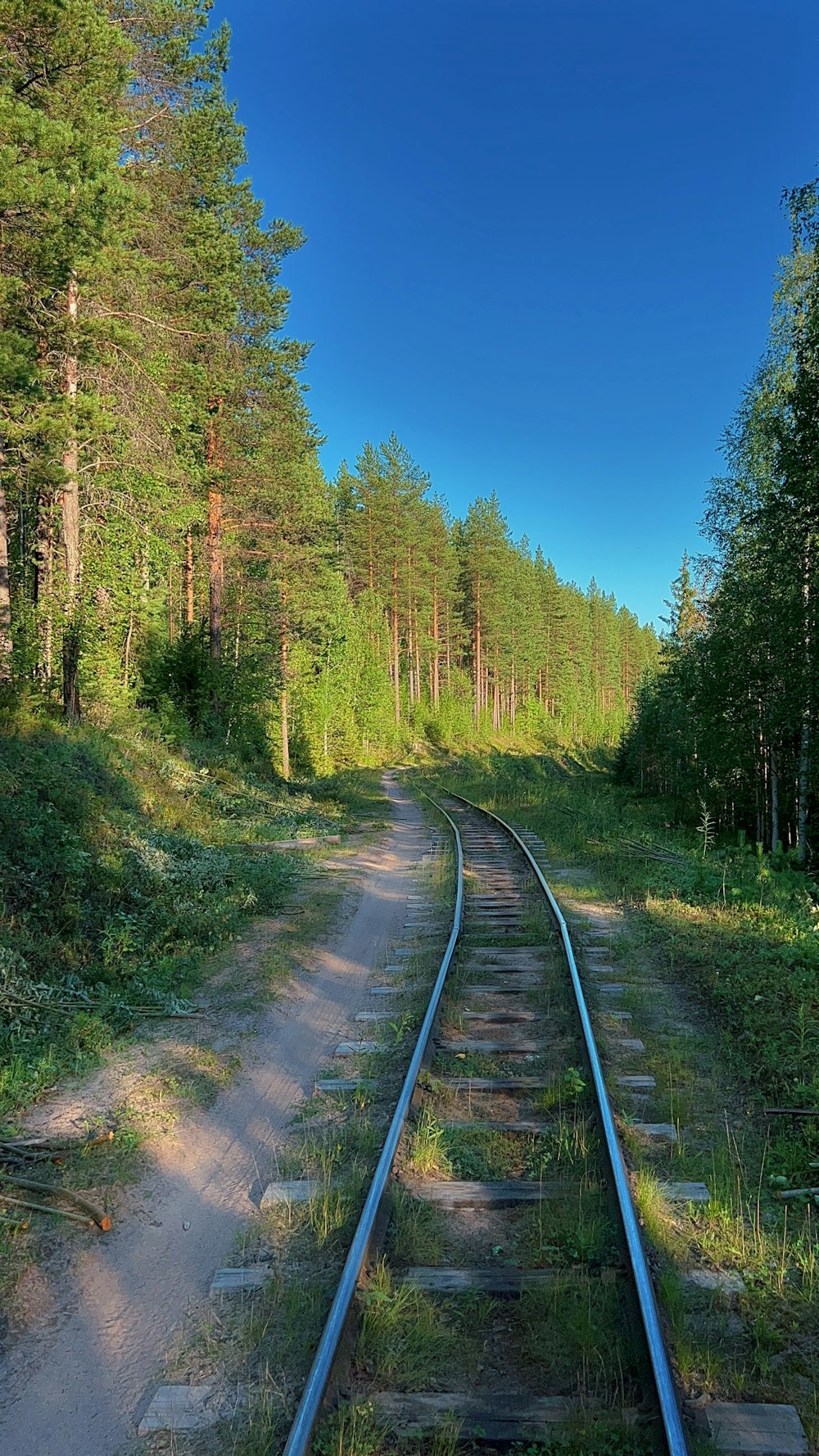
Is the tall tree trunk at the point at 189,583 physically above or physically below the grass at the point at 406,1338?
above

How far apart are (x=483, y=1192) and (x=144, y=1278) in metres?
1.62

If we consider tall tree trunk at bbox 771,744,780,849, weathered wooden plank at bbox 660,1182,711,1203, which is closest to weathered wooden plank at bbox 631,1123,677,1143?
weathered wooden plank at bbox 660,1182,711,1203

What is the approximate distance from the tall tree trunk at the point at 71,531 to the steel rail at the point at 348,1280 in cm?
804

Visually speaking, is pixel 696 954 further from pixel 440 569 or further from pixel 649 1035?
pixel 440 569

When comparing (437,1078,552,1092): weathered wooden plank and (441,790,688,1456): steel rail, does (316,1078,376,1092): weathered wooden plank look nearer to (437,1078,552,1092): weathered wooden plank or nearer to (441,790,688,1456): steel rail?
(437,1078,552,1092): weathered wooden plank

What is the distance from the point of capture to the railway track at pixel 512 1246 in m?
2.49

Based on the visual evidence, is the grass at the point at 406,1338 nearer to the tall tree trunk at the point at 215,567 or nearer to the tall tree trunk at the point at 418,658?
the tall tree trunk at the point at 215,567

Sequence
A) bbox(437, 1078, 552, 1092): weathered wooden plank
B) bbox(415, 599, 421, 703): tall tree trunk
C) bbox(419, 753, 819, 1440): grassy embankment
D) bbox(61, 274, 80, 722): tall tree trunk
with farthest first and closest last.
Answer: bbox(415, 599, 421, 703): tall tree trunk → bbox(61, 274, 80, 722): tall tree trunk → bbox(437, 1078, 552, 1092): weathered wooden plank → bbox(419, 753, 819, 1440): grassy embankment

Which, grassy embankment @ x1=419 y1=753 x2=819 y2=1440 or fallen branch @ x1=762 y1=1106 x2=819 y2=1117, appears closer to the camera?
grassy embankment @ x1=419 y1=753 x2=819 y2=1440

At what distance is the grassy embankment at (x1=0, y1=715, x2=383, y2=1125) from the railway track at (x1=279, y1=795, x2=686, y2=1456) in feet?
8.61

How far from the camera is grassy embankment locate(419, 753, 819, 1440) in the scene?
2.84 m

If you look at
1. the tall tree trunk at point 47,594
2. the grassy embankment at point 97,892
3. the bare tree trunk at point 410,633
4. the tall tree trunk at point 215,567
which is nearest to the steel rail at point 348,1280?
the grassy embankment at point 97,892

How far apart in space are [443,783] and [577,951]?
22764mm

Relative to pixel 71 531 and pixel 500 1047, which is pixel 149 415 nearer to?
pixel 71 531
